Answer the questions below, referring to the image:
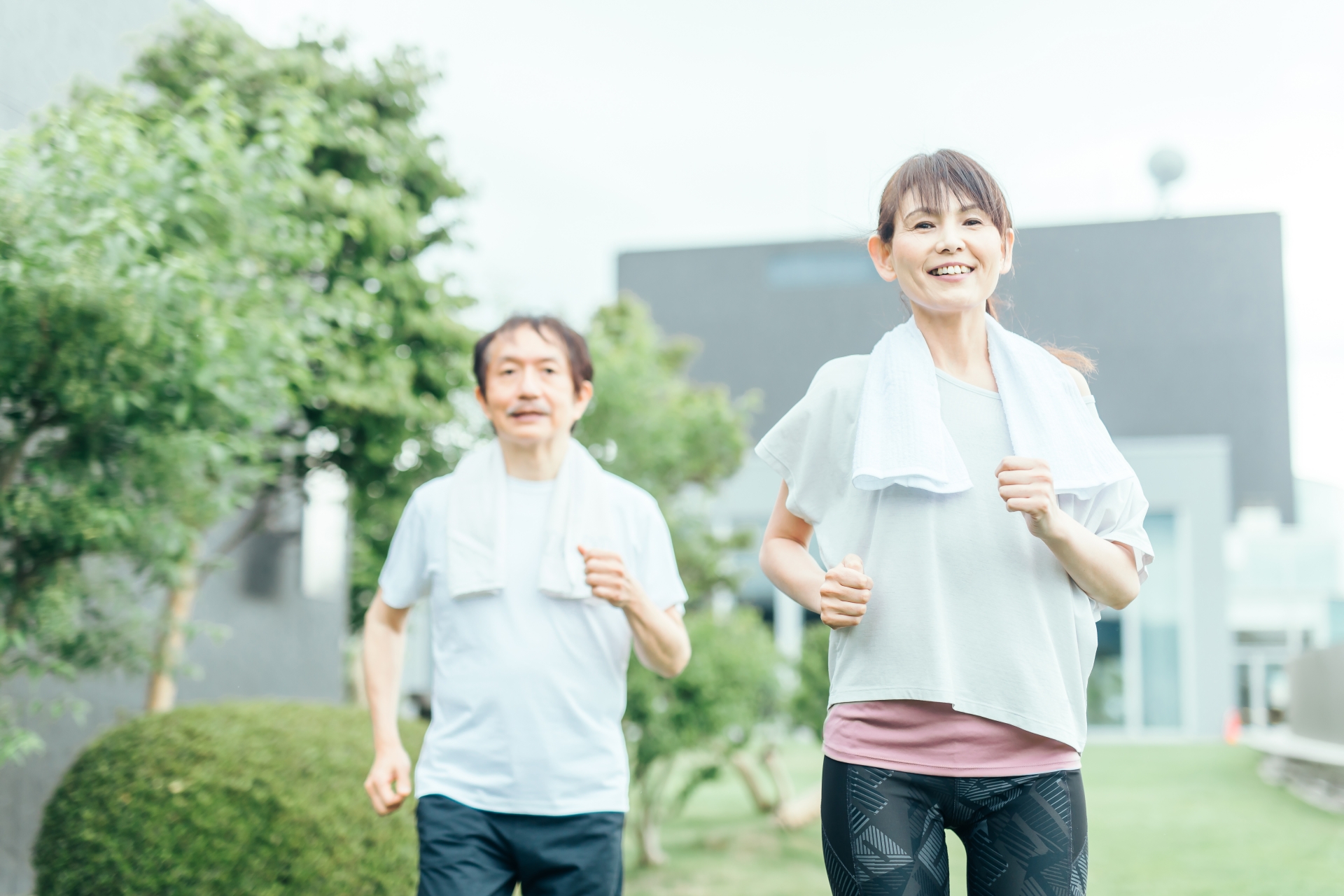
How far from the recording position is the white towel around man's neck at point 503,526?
2.39m

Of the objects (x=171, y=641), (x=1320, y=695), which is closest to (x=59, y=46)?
(x=171, y=641)

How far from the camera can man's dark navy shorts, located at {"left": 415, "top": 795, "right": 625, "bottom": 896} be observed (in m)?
2.27

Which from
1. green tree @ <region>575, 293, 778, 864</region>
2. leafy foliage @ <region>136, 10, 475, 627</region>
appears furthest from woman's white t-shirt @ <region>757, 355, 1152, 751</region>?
green tree @ <region>575, 293, 778, 864</region>

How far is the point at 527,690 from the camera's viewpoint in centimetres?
231

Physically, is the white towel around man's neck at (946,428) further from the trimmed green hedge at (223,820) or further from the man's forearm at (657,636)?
the trimmed green hedge at (223,820)

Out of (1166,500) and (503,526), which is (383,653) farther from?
(1166,500)

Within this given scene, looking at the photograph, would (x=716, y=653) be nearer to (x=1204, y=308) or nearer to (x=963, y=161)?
(x=1204, y=308)

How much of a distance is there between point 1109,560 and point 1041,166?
3.22 meters

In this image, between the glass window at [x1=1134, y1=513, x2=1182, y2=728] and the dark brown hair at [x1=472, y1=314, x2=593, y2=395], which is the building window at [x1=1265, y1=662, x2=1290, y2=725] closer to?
the glass window at [x1=1134, y1=513, x2=1182, y2=728]

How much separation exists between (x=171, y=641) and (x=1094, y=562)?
516 centimetres

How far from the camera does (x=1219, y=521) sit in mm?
18625

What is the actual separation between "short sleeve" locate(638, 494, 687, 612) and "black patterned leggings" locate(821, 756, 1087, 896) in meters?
0.85

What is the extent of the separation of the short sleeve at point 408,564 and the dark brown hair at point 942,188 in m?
1.21

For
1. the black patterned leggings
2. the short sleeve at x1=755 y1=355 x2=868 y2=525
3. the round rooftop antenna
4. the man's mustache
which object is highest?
the round rooftop antenna
